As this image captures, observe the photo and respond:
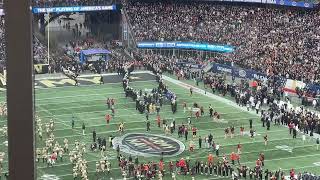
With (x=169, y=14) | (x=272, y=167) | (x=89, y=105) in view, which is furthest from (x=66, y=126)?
(x=169, y=14)

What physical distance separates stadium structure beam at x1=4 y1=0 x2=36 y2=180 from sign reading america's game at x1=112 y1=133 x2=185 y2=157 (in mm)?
20327

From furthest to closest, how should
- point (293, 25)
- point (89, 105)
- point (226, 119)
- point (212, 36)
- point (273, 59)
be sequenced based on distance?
point (212, 36) → point (293, 25) → point (273, 59) → point (89, 105) → point (226, 119)

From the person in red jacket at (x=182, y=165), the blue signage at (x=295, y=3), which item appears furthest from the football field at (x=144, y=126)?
the blue signage at (x=295, y=3)

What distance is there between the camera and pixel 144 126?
2700 centimetres

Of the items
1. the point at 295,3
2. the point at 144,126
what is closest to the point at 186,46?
the point at 295,3

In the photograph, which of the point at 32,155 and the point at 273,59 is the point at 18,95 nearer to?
the point at 32,155

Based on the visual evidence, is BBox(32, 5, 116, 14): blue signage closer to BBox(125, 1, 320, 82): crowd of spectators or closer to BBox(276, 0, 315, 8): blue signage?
BBox(125, 1, 320, 82): crowd of spectators

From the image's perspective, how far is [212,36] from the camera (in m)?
44.8

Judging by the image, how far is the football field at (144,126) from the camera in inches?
874

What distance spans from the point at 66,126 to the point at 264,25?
831 inches

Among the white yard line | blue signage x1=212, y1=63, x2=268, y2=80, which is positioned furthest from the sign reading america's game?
blue signage x1=212, y1=63, x2=268, y2=80

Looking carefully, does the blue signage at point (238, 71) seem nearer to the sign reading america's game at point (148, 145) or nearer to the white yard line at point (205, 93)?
the white yard line at point (205, 93)

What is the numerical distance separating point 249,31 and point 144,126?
62.0 feet

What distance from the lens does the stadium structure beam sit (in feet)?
9.57
